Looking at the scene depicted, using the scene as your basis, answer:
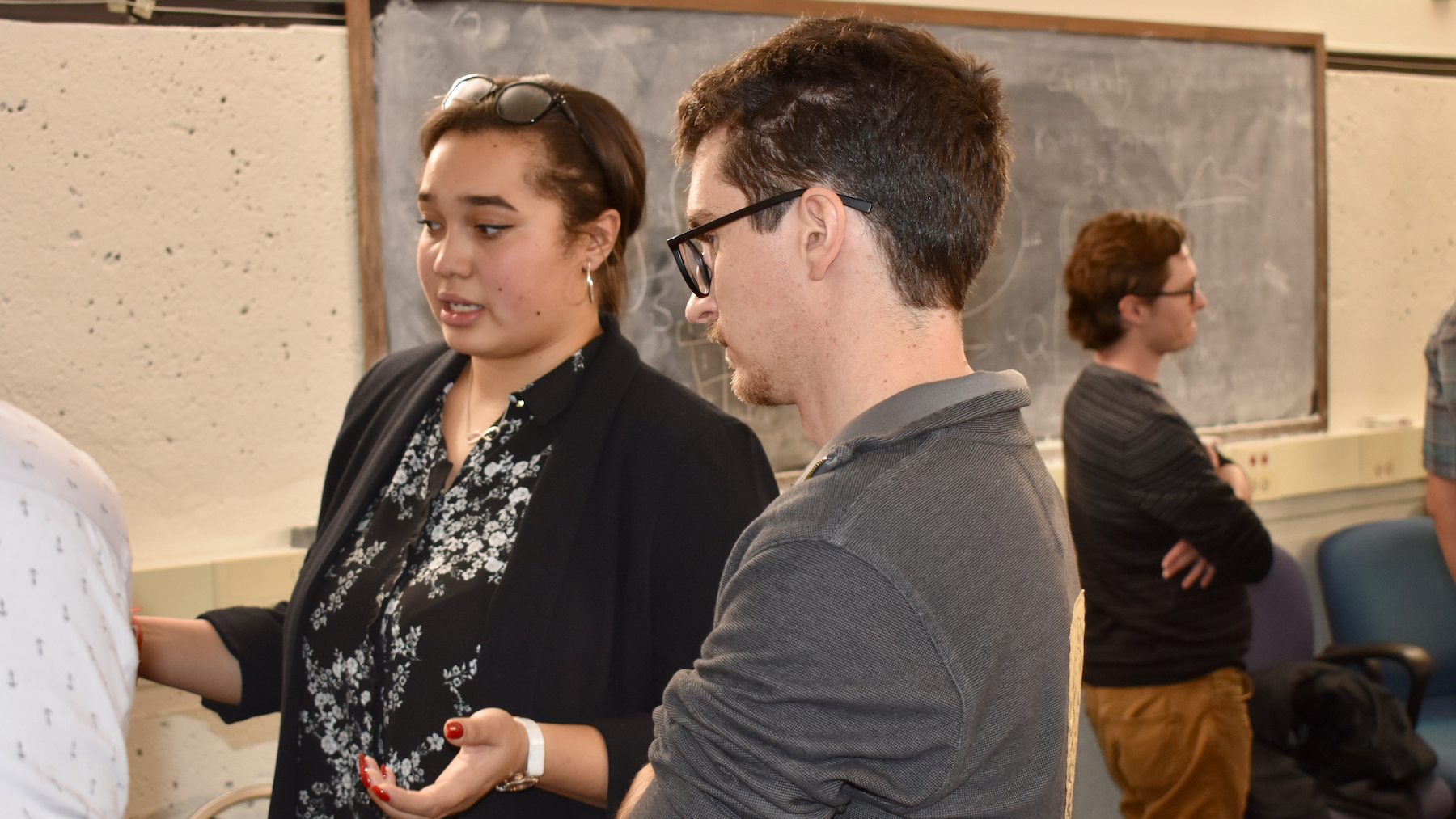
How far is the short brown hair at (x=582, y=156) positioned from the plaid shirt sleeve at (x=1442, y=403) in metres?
1.95

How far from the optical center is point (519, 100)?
1420 millimetres

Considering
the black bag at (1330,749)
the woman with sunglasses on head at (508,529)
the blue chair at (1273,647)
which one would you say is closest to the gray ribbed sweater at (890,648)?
the woman with sunglasses on head at (508,529)

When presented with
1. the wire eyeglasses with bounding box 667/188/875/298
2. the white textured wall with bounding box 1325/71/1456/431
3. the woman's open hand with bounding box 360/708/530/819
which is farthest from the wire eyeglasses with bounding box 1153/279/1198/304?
the woman's open hand with bounding box 360/708/530/819

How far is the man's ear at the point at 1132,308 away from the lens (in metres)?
2.43

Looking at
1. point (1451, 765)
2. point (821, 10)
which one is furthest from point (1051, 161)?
point (1451, 765)

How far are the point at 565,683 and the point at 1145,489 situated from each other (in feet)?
5.14

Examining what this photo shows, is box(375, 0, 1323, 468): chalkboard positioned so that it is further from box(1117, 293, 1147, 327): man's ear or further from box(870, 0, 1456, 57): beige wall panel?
box(1117, 293, 1147, 327): man's ear

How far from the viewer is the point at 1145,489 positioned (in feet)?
7.51

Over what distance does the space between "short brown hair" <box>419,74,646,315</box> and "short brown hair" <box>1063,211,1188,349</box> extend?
1382 millimetres

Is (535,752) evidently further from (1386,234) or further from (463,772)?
(1386,234)

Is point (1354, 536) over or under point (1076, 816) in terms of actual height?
over

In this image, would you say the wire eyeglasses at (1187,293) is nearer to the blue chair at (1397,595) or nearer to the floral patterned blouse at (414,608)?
the blue chair at (1397,595)

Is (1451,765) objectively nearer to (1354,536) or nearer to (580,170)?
(1354,536)

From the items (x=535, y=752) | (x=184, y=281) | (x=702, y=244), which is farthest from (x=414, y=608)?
(x=184, y=281)
